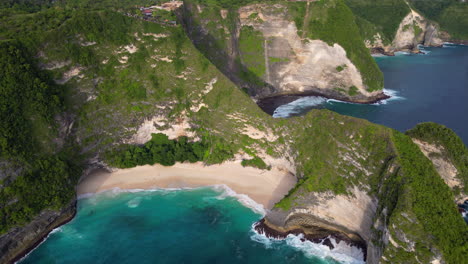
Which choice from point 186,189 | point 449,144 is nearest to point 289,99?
point 186,189

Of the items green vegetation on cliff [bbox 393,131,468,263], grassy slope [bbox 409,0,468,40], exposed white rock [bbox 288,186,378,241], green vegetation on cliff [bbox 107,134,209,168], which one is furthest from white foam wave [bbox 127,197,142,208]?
grassy slope [bbox 409,0,468,40]

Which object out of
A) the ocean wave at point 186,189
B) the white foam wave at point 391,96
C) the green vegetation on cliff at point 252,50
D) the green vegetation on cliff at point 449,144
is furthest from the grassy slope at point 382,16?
the ocean wave at point 186,189

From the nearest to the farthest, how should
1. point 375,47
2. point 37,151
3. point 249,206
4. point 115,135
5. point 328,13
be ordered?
point 37,151, point 249,206, point 115,135, point 328,13, point 375,47

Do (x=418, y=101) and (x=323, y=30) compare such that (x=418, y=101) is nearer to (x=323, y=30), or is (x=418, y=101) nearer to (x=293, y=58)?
(x=323, y=30)

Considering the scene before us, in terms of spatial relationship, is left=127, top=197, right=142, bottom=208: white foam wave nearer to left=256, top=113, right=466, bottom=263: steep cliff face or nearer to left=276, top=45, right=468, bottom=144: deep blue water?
left=256, top=113, right=466, bottom=263: steep cliff face

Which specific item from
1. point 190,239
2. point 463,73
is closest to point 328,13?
point 463,73

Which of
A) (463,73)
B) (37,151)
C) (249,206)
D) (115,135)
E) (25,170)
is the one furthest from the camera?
(463,73)

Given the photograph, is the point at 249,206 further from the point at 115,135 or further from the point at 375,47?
the point at 375,47
